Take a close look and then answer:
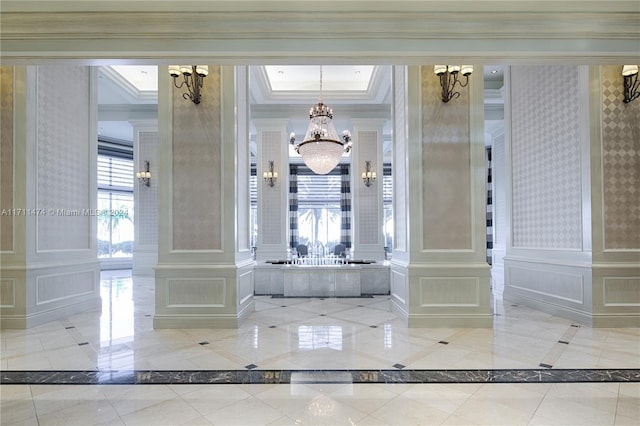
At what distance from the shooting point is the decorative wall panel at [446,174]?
15.0 ft

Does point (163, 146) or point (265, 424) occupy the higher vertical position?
point (163, 146)

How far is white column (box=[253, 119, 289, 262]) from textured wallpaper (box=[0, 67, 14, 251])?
532 cm

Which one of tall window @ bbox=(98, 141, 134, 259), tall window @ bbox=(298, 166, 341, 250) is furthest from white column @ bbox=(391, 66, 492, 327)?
tall window @ bbox=(98, 141, 134, 259)

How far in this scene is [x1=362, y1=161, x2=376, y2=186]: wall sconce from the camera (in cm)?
957

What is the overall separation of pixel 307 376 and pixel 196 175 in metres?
2.98

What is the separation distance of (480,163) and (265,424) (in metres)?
3.95

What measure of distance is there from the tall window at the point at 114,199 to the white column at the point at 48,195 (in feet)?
22.3

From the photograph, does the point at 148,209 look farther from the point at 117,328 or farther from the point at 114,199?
the point at 117,328

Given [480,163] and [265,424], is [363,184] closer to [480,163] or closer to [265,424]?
[480,163]

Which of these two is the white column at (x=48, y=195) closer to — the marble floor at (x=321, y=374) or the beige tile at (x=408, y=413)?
the marble floor at (x=321, y=374)

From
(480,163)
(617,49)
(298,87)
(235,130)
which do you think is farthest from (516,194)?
(298,87)

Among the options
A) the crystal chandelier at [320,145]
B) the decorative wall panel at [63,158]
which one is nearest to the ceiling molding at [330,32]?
the decorative wall panel at [63,158]

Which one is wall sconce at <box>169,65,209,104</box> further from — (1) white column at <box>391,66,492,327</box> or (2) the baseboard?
(2) the baseboard

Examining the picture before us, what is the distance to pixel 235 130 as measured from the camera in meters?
4.73
